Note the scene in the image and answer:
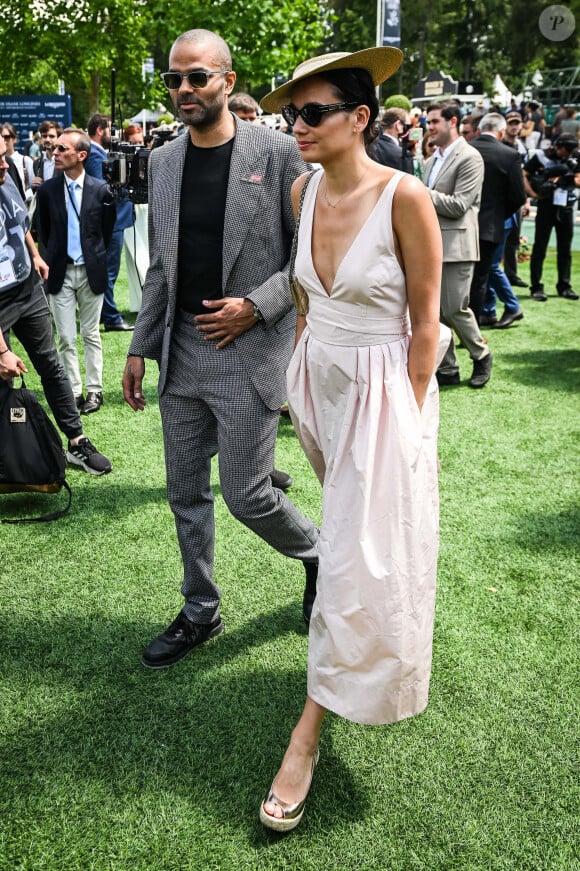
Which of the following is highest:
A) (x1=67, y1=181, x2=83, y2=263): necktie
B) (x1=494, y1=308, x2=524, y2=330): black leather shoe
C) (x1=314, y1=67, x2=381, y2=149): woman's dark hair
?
(x1=314, y1=67, x2=381, y2=149): woman's dark hair

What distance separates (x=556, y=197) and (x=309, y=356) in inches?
359

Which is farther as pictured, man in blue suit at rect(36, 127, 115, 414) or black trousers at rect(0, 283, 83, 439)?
man in blue suit at rect(36, 127, 115, 414)

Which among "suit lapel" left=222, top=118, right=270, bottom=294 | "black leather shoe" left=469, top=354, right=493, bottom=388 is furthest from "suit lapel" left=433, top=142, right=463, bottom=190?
"suit lapel" left=222, top=118, right=270, bottom=294

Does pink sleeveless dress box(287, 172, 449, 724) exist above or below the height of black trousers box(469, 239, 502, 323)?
above

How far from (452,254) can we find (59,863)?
18.2 ft

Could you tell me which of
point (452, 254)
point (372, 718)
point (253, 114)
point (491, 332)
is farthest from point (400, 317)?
point (491, 332)

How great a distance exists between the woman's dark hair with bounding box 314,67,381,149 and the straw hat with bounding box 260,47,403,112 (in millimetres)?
18

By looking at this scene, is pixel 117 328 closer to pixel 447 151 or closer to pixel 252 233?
pixel 447 151

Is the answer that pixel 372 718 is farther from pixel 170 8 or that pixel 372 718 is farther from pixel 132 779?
pixel 170 8

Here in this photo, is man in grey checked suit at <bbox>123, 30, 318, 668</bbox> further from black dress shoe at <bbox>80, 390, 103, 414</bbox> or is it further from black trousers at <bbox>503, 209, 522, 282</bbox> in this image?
black trousers at <bbox>503, 209, 522, 282</bbox>

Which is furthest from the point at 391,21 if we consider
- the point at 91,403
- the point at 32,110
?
the point at 91,403

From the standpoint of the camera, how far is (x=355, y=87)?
234 cm

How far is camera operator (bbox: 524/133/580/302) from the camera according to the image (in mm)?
10508

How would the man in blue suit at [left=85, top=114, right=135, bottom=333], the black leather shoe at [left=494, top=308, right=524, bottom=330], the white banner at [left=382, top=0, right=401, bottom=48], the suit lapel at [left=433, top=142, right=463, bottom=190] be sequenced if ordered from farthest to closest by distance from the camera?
the white banner at [left=382, top=0, right=401, bottom=48] → the black leather shoe at [left=494, top=308, right=524, bottom=330] → the man in blue suit at [left=85, top=114, right=135, bottom=333] → the suit lapel at [left=433, top=142, right=463, bottom=190]
